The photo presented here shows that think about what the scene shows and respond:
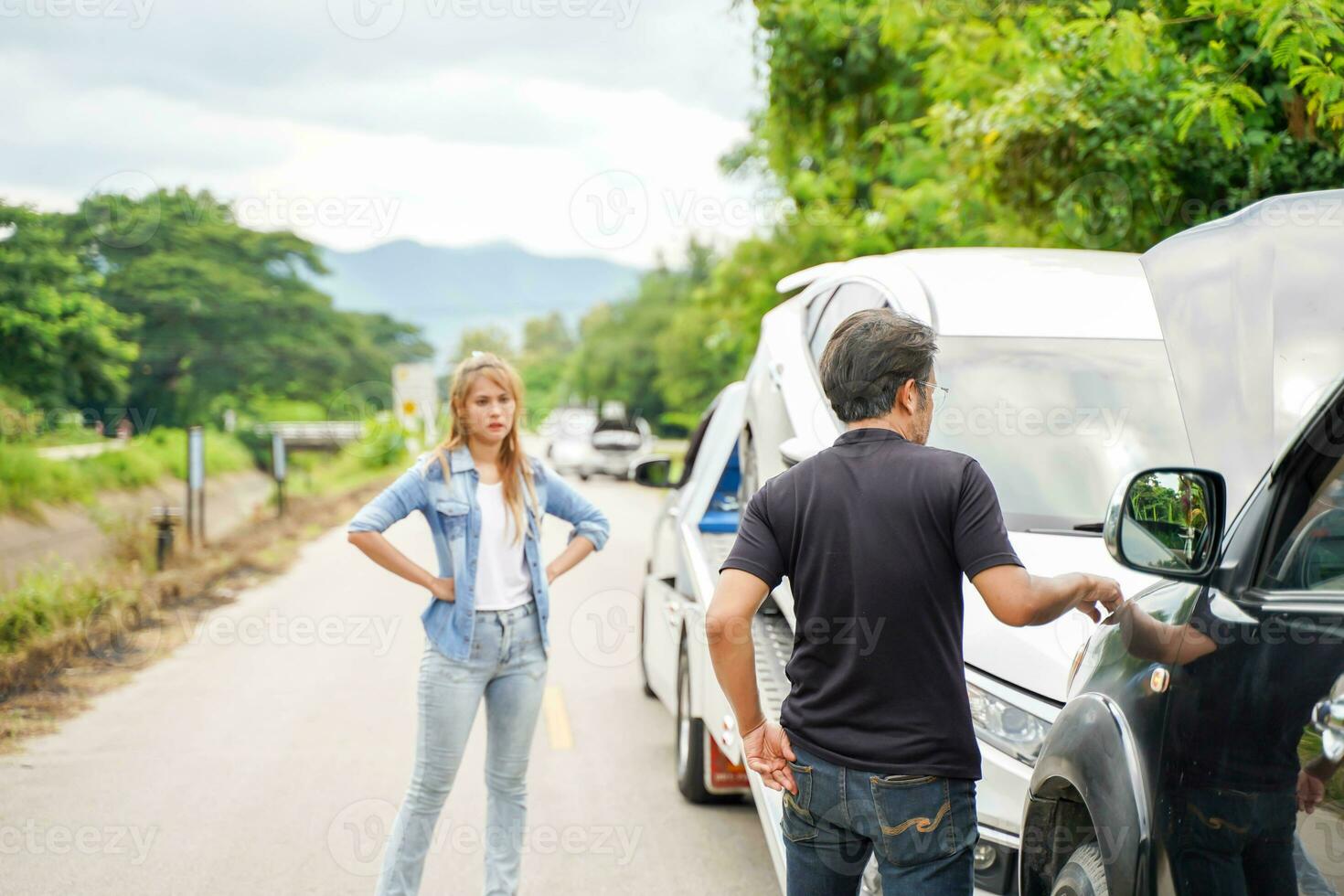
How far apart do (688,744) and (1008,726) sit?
2.95 m

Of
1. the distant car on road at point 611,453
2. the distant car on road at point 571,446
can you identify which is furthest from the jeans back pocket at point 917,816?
the distant car on road at point 571,446

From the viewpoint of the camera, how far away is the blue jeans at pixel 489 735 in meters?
4.41

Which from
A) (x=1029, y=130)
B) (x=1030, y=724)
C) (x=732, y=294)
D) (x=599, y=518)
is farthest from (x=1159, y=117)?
(x=732, y=294)

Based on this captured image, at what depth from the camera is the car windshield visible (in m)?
4.73

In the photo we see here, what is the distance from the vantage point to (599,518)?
5.07 meters

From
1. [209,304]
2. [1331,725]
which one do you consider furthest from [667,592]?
[209,304]

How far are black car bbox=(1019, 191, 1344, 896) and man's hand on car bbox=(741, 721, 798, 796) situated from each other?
0.61m

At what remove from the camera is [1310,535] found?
7.59 feet

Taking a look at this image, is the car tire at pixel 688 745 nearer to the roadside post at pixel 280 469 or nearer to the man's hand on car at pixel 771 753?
the man's hand on car at pixel 771 753

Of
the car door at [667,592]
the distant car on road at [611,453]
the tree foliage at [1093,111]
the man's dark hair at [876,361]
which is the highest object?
the tree foliage at [1093,111]

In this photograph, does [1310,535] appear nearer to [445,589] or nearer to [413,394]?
[445,589]

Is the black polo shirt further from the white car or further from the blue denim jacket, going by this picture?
the blue denim jacket

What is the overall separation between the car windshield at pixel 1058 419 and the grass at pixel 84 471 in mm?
10411

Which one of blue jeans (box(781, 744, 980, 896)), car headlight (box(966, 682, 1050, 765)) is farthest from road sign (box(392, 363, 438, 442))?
blue jeans (box(781, 744, 980, 896))
